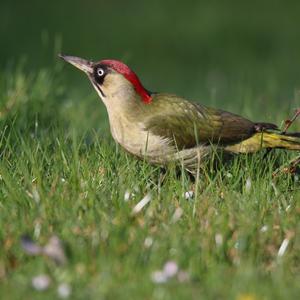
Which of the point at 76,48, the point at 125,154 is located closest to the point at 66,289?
the point at 125,154

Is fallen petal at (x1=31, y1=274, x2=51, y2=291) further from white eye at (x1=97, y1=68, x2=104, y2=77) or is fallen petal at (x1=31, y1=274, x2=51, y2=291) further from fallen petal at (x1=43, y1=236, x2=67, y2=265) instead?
white eye at (x1=97, y1=68, x2=104, y2=77)

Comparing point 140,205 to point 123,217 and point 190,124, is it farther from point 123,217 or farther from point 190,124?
point 190,124

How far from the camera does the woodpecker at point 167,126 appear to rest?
5879 millimetres

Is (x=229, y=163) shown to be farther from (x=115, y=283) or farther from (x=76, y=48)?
(x=76, y=48)

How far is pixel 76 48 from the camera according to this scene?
539 inches

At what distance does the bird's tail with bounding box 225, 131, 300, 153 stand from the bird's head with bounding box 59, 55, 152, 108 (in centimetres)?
63

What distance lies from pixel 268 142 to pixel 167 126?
2.13 feet

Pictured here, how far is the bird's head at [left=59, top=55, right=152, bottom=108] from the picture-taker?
6062 mm

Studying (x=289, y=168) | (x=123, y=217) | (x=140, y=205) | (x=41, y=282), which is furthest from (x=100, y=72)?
(x=41, y=282)

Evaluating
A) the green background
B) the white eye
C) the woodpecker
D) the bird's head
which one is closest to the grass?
the woodpecker

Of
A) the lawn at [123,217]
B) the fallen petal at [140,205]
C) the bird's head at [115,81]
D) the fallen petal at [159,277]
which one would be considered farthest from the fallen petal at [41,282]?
the bird's head at [115,81]

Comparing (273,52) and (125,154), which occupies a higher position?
(125,154)

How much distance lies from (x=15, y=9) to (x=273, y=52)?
4.15 metres

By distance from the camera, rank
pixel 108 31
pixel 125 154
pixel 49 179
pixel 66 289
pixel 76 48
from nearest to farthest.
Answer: pixel 66 289, pixel 49 179, pixel 125 154, pixel 76 48, pixel 108 31
